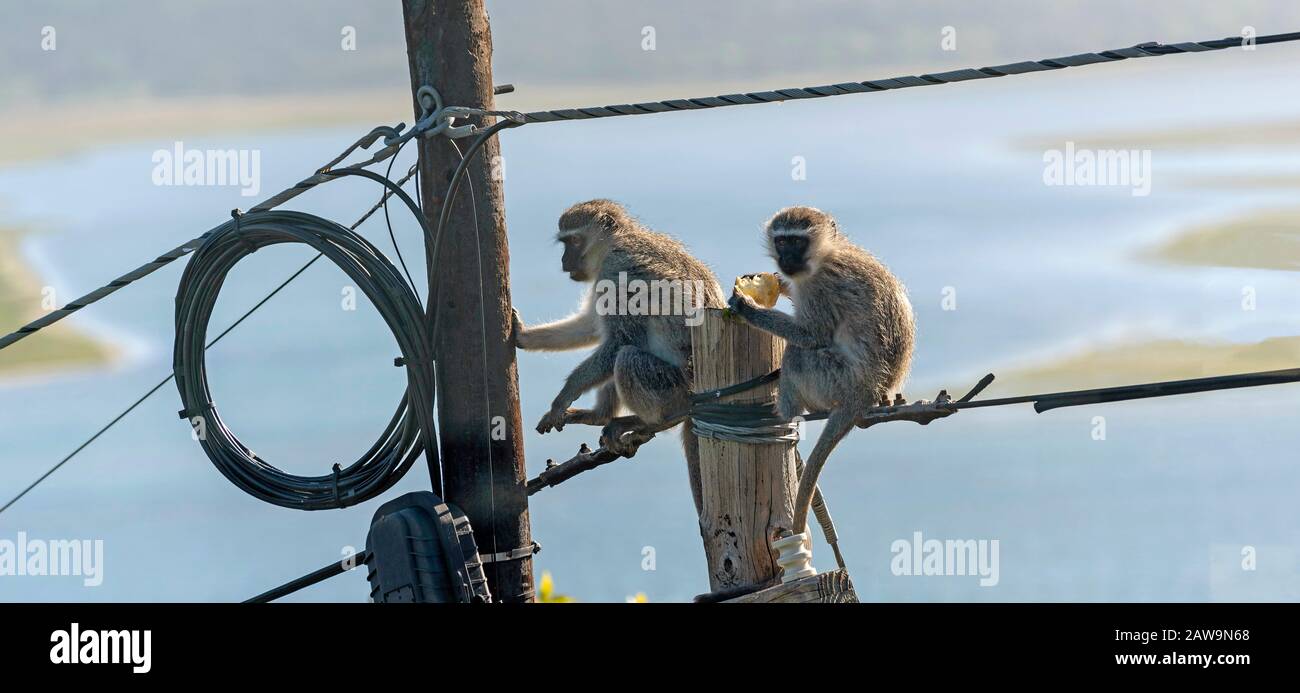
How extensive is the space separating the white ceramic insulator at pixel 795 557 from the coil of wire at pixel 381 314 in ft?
6.41

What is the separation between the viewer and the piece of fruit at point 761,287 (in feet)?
28.4

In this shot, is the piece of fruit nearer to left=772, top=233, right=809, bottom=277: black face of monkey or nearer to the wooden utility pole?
left=772, top=233, right=809, bottom=277: black face of monkey

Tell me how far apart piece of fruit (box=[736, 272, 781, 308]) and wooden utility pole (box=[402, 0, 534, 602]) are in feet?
4.81

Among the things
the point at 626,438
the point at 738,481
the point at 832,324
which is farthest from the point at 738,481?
the point at 832,324

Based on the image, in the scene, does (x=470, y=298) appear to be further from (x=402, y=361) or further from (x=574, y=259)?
(x=574, y=259)

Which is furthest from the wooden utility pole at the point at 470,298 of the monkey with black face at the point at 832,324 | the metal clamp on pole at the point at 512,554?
the monkey with black face at the point at 832,324

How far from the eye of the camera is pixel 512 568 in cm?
811

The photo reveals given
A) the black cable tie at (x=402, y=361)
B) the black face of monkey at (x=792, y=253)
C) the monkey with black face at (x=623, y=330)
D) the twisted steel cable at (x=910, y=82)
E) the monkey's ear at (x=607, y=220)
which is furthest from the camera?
the monkey's ear at (x=607, y=220)

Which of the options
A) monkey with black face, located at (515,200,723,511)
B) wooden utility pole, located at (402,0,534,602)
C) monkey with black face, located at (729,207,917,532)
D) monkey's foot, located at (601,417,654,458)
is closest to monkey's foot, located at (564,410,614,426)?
monkey with black face, located at (515,200,723,511)

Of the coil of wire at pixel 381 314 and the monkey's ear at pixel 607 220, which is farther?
the monkey's ear at pixel 607 220

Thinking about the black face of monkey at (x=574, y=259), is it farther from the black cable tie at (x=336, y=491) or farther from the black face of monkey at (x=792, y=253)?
the black cable tie at (x=336, y=491)

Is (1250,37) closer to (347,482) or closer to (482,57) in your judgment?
(482,57)

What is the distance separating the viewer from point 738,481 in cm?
756

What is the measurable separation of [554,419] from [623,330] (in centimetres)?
72
